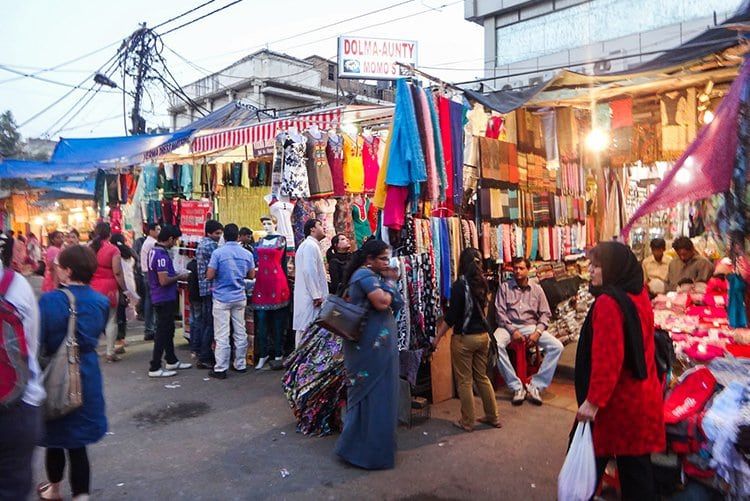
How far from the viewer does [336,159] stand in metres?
6.88

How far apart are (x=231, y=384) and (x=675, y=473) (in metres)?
4.62

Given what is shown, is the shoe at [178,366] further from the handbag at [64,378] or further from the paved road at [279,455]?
the handbag at [64,378]

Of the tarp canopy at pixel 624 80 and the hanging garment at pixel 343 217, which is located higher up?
the tarp canopy at pixel 624 80

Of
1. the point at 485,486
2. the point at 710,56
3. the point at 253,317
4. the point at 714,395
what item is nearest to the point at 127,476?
the point at 485,486

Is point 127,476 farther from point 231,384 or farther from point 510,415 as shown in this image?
point 510,415

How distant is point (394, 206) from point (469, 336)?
1375 millimetres

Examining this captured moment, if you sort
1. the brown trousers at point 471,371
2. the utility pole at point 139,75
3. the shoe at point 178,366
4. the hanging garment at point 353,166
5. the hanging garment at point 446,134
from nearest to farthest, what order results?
the brown trousers at point 471,371
the hanging garment at point 446,134
the shoe at point 178,366
the hanging garment at point 353,166
the utility pole at point 139,75

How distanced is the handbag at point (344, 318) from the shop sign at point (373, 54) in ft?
48.3

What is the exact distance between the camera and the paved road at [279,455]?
12.3 feet

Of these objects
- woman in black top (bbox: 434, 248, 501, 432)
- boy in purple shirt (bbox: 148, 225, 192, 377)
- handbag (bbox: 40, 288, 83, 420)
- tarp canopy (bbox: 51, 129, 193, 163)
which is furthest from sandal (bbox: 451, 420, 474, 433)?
tarp canopy (bbox: 51, 129, 193, 163)

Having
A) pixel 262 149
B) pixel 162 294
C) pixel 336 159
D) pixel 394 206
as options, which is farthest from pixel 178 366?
pixel 394 206

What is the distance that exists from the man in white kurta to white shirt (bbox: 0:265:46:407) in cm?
380

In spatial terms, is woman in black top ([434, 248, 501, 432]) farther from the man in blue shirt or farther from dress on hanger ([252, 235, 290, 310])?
the man in blue shirt

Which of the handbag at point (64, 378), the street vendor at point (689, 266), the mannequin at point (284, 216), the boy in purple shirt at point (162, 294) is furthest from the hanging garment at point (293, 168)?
A: the street vendor at point (689, 266)
